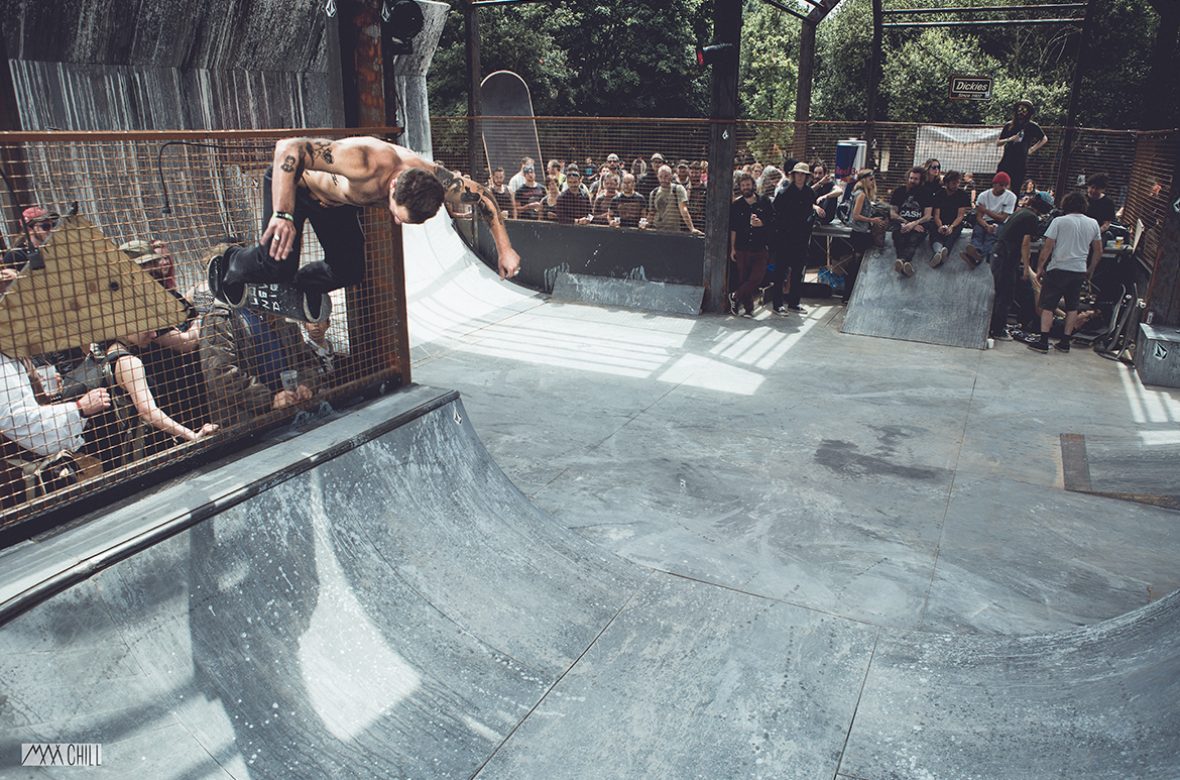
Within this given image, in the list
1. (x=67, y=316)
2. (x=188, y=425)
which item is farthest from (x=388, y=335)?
(x=67, y=316)

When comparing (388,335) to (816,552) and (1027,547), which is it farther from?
(1027,547)

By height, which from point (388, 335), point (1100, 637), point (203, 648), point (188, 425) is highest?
point (388, 335)

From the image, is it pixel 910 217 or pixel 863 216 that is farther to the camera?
pixel 863 216

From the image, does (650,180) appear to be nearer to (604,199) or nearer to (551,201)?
(604,199)

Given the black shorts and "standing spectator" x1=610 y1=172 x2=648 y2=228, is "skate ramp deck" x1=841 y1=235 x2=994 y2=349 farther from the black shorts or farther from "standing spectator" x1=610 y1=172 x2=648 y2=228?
"standing spectator" x1=610 y1=172 x2=648 y2=228

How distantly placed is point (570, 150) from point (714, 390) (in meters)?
6.24

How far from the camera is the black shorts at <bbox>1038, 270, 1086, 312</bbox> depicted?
29.8 feet

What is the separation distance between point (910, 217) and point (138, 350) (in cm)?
987

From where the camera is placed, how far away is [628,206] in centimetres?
1132

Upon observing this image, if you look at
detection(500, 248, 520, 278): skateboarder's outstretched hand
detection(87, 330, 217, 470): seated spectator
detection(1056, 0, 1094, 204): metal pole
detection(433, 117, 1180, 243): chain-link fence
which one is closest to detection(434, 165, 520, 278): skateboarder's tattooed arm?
detection(500, 248, 520, 278): skateboarder's outstretched hand

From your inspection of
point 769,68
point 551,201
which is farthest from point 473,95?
point 769,68

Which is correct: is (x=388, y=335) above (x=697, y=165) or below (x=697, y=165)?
below

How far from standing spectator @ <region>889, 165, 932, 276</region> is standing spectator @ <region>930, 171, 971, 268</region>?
0.13 metres

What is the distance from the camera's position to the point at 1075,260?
8930 millimetres
